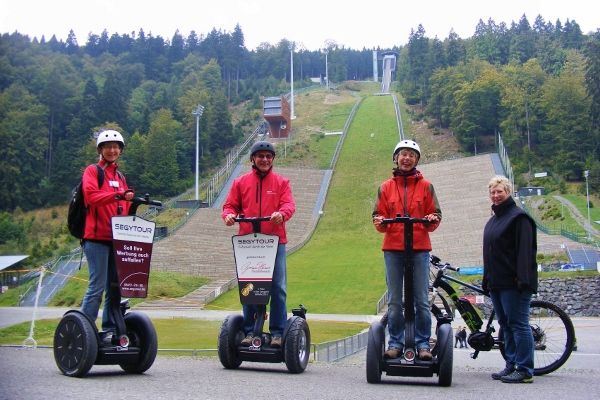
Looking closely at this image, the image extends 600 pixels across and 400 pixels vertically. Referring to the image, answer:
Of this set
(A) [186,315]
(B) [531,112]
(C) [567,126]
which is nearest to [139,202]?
(A) [186,315]

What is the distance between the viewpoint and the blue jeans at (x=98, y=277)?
7.26m

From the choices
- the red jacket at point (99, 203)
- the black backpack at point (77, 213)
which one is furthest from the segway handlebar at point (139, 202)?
the black backpack at point (77, 213)

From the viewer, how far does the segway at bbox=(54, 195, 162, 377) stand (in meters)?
6.91

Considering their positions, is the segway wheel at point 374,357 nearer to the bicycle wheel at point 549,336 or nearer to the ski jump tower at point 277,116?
the bicycle wheel at point 549,336

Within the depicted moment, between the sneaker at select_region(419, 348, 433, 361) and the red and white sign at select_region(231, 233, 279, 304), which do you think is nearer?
the sneaker at select_region(419, 348, 433, 361)

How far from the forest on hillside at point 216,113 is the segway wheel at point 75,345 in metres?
36.0

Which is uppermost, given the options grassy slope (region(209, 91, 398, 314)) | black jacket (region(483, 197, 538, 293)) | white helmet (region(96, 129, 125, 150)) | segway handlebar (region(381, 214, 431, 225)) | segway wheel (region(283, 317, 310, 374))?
white helmet (region(96, 129, 125, 150))

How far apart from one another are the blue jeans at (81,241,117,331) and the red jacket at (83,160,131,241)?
0.36ft

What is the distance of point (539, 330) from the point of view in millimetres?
9094

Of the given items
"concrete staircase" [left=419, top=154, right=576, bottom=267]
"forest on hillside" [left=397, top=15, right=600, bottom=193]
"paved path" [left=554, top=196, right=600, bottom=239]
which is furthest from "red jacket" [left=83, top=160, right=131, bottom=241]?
"forest on hillside" [left=397, top=15, right=600, bottom=193]

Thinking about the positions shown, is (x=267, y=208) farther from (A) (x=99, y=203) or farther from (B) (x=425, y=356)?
(B) (x=425, y=356)

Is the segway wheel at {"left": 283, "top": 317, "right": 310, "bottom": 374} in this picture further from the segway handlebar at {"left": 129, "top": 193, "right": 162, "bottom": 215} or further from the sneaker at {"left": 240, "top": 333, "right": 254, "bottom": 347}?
the segway handlebar at {"left": 129, "top": 193, "right": 162, "bottom": 215}

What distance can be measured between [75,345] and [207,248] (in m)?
39.8

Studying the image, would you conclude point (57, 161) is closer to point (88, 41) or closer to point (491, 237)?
point (491, 237)
